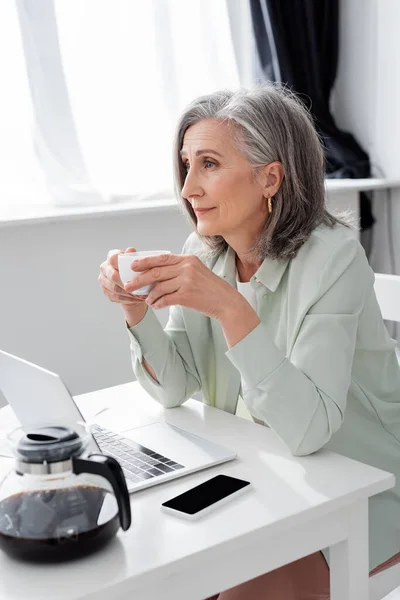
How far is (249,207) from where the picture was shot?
4.66 feet

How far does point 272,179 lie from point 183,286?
0.34m

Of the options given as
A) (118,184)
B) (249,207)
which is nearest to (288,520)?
(249,207)

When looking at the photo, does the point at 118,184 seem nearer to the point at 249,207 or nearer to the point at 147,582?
the point at 249,207

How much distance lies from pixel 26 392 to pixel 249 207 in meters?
0.56

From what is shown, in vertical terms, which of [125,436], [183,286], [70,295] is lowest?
[70,295]

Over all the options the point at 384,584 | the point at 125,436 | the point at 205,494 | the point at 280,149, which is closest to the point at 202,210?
the point at 280,149

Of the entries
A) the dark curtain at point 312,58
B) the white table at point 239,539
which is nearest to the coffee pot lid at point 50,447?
the white table at point 239,539

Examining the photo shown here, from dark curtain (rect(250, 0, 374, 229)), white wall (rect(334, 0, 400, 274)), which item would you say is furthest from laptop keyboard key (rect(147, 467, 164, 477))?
white wall (rect(334, 0, 400, 274))

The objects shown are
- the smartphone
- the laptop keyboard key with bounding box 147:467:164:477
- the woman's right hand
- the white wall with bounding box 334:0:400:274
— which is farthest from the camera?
the white wall with bounding box 334:0:400:274

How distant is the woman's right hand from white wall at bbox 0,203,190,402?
103 cm

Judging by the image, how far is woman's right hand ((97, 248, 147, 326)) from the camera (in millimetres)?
1325

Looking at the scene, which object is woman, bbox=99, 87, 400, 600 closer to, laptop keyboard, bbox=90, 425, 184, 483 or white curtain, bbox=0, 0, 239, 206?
laptop keyboard, bbox=90, 425, 184, 483

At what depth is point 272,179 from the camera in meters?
1.42

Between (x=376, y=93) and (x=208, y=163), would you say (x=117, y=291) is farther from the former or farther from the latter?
(x=376, y=93)
